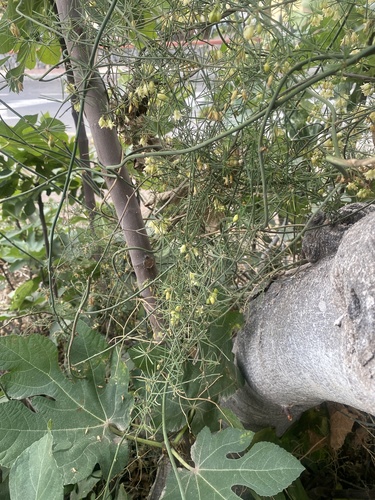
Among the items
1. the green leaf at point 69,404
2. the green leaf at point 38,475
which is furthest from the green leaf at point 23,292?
the green leaf at point 38,475

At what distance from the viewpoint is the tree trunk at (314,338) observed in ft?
1.44

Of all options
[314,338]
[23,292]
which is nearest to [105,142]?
[314,338]

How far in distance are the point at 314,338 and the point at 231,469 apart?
21 cm

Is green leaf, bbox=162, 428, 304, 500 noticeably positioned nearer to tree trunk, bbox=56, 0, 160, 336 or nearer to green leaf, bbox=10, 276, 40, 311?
tree trunk, bbox=56, 0, 160, 336

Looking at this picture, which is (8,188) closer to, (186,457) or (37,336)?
(37,336)

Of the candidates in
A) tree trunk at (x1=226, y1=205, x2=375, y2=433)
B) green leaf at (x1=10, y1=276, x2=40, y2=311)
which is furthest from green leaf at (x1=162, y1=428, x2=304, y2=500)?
green leaf at (x1=10, y1=276, x2=40, y2=311)

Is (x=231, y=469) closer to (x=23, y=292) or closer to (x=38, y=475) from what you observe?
(x=38, y=475)

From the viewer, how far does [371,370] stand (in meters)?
0.42

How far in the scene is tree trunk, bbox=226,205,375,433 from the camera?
439 mm

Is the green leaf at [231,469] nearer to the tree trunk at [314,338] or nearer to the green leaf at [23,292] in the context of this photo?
the tree trunk at [314,338]

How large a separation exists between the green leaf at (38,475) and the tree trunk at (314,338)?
295 millimetres

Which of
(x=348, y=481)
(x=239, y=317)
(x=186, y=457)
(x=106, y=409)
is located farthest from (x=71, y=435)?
(x=348, y=481)

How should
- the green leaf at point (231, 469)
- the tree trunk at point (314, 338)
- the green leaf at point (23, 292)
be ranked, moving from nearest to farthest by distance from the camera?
the tree trunk at point (314, 338)
the green leaf at point (231, 469)
the green leaf at point (23, 292)

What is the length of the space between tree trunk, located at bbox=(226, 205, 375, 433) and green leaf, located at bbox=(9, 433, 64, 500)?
0.97 feet
